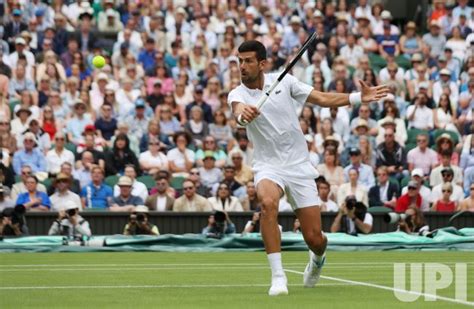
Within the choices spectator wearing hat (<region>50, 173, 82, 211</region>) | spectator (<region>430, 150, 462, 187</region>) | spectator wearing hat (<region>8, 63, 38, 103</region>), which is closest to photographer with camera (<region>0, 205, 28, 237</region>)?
spectator wearing hat (<region>50, 173, 82, 211</region>)

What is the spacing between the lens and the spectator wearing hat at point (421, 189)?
21300mm

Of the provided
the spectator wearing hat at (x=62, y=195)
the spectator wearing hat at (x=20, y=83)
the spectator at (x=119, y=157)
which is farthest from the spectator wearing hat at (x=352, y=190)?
the spectator wearing hat at (x=20, y=83)

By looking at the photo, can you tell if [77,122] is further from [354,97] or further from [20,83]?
[354,97]

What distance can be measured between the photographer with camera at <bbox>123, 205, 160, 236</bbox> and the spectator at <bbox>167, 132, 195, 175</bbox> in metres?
2.96

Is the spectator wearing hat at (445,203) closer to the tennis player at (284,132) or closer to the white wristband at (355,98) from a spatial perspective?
the tennis player at (284,132)

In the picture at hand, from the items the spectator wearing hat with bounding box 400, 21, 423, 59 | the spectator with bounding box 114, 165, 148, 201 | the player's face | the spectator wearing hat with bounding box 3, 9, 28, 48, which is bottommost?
the spectator with bounding box 114, 165, 148, 201

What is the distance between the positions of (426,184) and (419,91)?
3.04 m

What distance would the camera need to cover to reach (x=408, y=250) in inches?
715

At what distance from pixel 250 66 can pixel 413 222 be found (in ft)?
32.2

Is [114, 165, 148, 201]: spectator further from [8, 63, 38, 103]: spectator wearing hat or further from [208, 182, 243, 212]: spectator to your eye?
[8, 63, 38, 103]: spectator wearing hat

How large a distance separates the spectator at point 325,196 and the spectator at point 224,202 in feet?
4.34

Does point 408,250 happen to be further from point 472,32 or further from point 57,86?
point 472,32

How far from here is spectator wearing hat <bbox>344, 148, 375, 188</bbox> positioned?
21938 millimetres

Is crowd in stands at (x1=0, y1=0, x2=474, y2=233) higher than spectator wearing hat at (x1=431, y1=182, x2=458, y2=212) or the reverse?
higher
